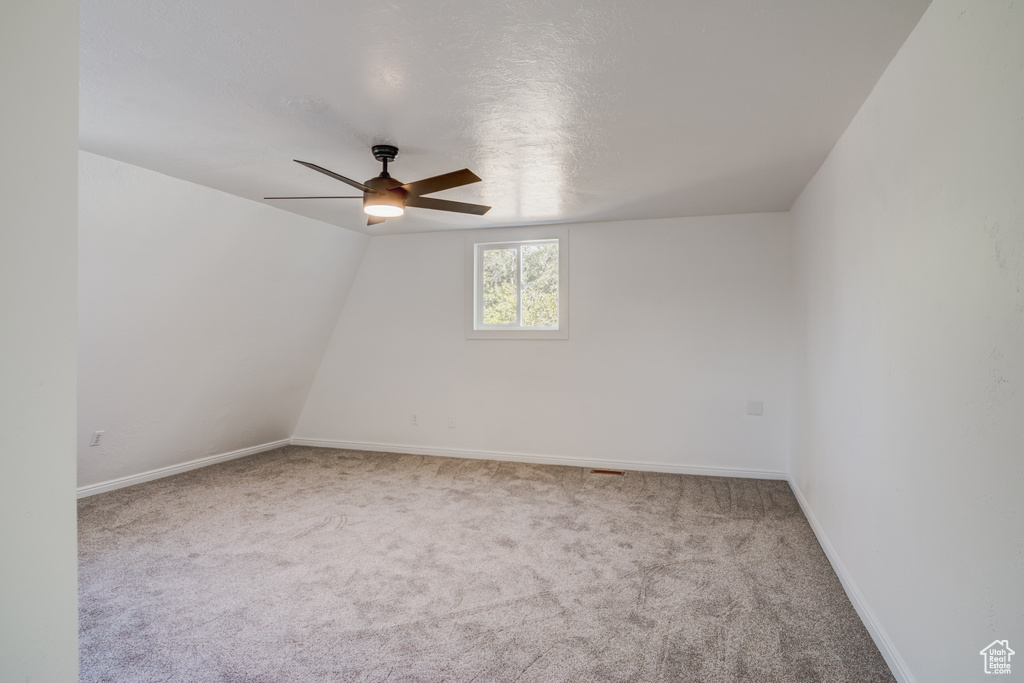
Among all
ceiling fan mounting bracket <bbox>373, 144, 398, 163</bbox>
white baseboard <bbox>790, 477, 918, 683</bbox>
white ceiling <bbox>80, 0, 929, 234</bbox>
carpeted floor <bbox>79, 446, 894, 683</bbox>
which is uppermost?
white ceiling <bbox>80, 0, 929, 234</bbox>

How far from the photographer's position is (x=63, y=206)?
95 cm

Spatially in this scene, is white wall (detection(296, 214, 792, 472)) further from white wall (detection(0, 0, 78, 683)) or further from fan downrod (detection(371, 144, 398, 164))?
white wall (detection(0, 0, 78, 683))

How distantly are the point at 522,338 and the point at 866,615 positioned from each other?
11.8 feet

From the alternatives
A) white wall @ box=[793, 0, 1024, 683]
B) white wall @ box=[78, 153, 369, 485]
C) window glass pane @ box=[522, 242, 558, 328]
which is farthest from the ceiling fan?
window glass pane @ box=[522, 242, 558, 328]

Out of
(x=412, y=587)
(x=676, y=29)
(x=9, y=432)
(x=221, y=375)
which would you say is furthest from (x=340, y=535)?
(x=676, y=29)

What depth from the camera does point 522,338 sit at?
5.43 metres

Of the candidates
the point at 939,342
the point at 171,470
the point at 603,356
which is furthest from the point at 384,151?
the point at 171,470

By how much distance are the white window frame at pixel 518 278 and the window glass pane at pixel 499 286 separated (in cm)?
5

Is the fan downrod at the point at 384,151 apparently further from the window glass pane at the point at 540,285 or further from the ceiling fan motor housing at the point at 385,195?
the window glass pane at the point at 540,285

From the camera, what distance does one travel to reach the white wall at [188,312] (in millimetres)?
3486

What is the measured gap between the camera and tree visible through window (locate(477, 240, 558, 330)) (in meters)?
5.48

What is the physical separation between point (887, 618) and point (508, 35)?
2684 mm

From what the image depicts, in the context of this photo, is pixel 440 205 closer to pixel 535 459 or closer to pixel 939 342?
pixel 939 342

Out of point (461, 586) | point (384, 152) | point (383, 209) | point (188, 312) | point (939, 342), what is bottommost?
point (461, 586)
